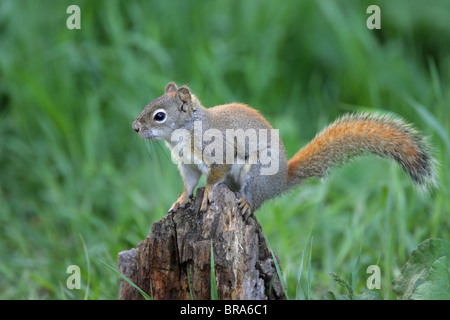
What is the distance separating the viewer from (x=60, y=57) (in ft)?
16.1

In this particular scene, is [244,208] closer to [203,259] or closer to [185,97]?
[203,259]

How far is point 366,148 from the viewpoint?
2832 mm

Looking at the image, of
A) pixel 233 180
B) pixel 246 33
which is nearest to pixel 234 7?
pixel 246 33

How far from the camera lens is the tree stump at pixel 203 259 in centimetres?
237

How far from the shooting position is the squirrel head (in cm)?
270

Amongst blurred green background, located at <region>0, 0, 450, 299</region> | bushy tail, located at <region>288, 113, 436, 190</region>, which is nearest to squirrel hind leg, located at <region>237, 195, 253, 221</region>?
bushy tail, located at <region>288, 113, 436, 190</region>

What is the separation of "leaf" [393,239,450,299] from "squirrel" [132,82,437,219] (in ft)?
1.17

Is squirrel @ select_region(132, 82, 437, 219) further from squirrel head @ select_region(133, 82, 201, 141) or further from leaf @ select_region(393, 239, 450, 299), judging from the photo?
leaf @ select_region(393, 239, 450, 299)

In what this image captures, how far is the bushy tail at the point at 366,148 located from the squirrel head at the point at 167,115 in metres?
0.59

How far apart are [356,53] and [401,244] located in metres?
2.24

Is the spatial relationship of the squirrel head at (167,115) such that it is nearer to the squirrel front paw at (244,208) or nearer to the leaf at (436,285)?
the squirrel front paw at (244,208)

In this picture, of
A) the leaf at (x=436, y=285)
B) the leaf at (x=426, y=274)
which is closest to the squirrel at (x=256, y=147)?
the leaf at (x=426, y=274)

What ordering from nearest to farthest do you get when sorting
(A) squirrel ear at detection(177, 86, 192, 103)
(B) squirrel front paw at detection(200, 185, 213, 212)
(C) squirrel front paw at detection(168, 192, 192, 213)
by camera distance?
(B) squirrel front paw at detection(200, 185, 213, 212) → (C) squirrel front paw at detection(168, 192, 192, 213) → (A) squirrel ear at detection(177, 86, 192, 103)
